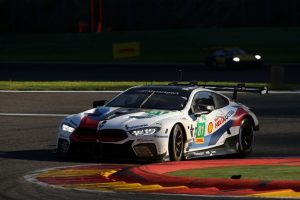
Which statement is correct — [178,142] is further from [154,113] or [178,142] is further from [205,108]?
[205,108]

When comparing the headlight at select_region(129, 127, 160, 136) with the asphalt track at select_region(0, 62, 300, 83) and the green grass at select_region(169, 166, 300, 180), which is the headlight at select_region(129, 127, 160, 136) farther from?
the asphalt track at select_region(0, 62, 300, 83)

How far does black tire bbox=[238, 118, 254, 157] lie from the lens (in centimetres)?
1638

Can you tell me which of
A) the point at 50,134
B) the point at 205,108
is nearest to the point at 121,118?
the point at 205,108

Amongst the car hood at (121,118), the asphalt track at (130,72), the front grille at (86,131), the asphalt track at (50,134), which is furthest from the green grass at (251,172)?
the asphalt track at (130,72)

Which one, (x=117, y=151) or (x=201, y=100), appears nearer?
(x=117, y=151)

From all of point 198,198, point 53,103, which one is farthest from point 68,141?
point 53,103

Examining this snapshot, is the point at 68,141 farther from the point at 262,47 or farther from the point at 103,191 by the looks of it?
the point at 262,47

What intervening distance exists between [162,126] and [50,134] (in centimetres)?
489

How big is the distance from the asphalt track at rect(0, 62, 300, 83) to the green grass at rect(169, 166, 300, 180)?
25744 mm

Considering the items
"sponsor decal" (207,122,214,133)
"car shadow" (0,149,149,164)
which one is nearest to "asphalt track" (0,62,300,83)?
"sponsor decal" (207,122,214,133)

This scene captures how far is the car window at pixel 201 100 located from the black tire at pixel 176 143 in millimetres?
801

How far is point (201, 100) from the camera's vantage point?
16141mm

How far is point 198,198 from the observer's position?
10102mm

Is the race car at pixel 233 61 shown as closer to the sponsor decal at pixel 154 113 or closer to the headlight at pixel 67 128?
the sponsor decal at pixel 154 113
